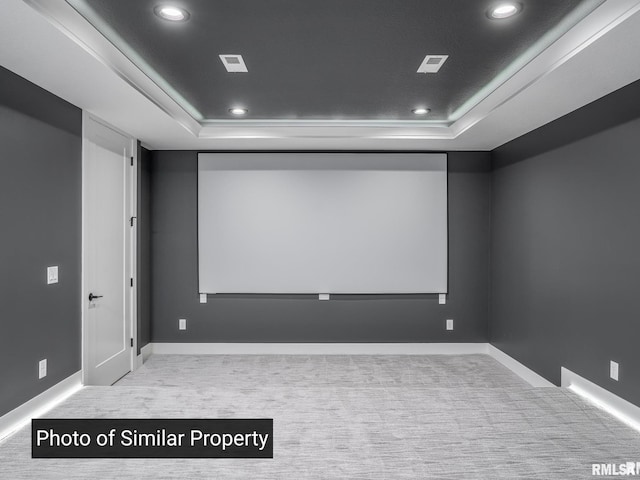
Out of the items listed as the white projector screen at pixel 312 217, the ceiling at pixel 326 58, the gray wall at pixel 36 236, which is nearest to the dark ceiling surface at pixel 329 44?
the ceiling at pixel 326 58

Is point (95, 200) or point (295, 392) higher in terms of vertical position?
point (95, 200)

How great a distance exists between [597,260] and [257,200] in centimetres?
359

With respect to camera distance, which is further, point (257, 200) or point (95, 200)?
point (257, 200)

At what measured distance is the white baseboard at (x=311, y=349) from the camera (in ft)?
18.4

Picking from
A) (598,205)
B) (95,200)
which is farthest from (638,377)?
(95,200)

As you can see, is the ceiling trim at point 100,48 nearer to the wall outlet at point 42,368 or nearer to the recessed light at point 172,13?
the recessed light at point 172,13

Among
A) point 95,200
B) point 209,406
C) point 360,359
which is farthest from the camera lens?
point 360,359

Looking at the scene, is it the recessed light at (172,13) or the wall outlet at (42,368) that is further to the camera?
the wall outlet at (42,368)

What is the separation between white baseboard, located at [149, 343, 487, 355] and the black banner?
2491 millimetres

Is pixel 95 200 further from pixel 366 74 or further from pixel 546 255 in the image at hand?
pixel 546 255

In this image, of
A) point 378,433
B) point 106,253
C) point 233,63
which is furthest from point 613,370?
point 106,253

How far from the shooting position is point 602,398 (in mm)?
3439

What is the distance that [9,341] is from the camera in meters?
2.93

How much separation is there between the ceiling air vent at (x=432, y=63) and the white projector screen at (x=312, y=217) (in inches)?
87.0
